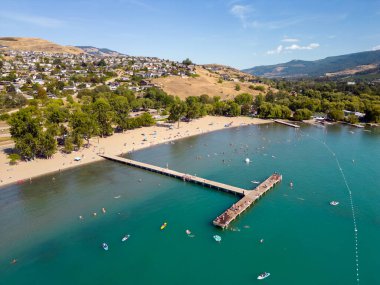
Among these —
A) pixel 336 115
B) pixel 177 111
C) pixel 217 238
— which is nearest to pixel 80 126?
pixel 177 111

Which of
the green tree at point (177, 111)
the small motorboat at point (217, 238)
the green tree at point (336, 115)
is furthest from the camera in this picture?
the green tree at point (336, 115)

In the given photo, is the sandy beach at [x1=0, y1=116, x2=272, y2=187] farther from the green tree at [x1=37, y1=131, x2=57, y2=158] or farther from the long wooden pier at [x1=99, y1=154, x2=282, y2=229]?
the long wooden pier at [x1=99, y1=154, x2=282, y2=229]

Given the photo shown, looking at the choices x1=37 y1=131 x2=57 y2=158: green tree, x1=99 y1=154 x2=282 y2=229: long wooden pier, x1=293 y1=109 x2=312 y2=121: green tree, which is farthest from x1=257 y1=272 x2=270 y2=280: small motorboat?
x1=293 y1=109 x2=312 y2=121: green tree

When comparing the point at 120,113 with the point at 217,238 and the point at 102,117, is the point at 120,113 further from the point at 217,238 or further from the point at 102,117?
the point at 217,238

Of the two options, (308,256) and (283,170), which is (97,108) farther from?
(308,256)

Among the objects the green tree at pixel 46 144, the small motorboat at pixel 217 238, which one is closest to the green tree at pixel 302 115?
the small motorboat at pixel 217 238

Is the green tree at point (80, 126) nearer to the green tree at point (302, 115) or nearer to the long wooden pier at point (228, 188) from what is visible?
the long wooden pier at point (228, 188)
